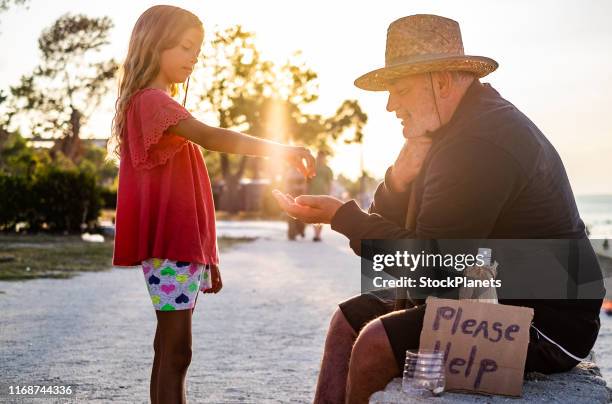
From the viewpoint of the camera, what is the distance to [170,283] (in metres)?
3.43

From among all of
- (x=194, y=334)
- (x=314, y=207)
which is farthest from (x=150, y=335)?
(x=314, y=207)

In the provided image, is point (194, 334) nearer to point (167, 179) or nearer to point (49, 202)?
point (167, 179)

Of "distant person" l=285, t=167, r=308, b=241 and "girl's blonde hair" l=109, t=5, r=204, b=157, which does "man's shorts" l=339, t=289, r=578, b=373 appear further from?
"distant person" l=285, t=167, r=308, b=241

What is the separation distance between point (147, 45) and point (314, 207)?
101cm

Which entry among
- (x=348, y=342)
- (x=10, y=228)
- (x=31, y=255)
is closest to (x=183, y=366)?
(x=348, y=342)

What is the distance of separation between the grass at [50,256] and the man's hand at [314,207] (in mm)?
9068

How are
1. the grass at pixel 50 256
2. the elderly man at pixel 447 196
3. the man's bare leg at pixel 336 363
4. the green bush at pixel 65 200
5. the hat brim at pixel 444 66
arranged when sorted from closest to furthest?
the elderly man at pixel 447 196 < the hat brim at pixel 444 66 < the man's bare leg at pixel 336 363 < the grass at pixel 50 256 < the green bush at pixel 65 200

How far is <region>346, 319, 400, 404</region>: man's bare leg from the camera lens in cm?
276

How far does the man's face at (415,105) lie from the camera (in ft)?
10.3

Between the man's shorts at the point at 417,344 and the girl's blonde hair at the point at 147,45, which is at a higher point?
the girl's blonde hair at the point at 147,45

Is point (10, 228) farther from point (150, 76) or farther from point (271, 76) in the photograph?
point (271, 76)

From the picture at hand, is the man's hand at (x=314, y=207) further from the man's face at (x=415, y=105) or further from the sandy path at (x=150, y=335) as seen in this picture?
the sandy path at (x=150, y=335)

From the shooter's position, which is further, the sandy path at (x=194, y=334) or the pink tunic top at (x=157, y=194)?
the sandy path at (x=194, y=334)

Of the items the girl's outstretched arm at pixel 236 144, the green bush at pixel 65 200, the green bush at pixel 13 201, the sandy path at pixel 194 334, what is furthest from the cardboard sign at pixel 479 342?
the green bush at pixel 13 201
